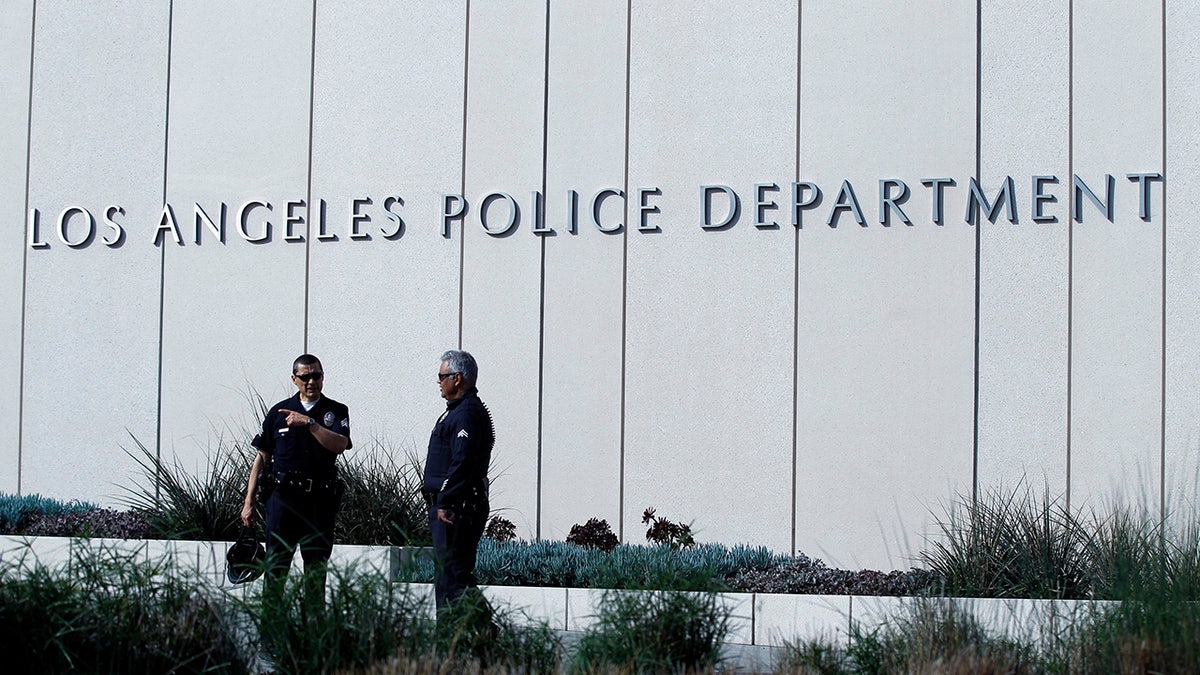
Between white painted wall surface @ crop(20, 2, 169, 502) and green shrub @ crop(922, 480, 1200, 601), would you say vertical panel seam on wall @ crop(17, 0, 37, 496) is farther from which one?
green shrub @ crop(922, 480, 1200, 601)

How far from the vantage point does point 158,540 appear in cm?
1104

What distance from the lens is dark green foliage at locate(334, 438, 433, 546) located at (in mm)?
11742

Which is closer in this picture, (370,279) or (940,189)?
(940,189)

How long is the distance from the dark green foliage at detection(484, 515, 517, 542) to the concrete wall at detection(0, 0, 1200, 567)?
26 cm

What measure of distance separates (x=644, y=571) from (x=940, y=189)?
14.7ft

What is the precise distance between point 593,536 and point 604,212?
9.43ft

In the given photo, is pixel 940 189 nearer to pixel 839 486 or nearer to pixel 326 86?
pixel 839 486

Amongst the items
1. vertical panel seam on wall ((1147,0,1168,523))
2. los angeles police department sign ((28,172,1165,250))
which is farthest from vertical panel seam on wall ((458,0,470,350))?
vertical panel seam on wall ((1147,0,1168,523))

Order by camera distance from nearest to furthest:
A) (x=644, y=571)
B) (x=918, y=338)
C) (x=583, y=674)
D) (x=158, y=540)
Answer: (x=583, y=674)
(x=644, y=571)
(x=158, y=540)
(x=918, y=338)

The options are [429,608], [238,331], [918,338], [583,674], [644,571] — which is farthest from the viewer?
[238,331]

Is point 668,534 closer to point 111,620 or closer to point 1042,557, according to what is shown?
point 1042,557

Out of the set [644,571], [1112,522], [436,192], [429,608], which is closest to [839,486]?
[1112,522]

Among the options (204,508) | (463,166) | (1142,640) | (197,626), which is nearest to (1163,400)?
(463,166)

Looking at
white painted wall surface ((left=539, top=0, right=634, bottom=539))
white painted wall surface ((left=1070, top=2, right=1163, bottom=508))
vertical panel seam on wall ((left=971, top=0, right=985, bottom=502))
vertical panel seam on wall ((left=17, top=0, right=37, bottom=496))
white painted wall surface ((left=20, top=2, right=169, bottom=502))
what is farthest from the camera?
vertical panel seam on wall ((left=17, top=0, right=37, bottom=496))
